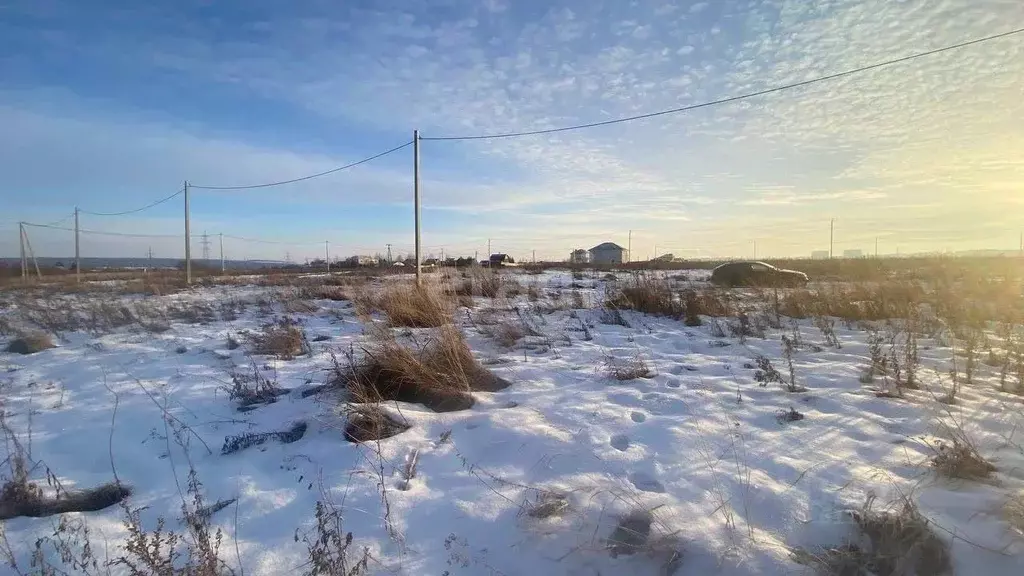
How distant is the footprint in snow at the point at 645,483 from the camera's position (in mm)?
2602

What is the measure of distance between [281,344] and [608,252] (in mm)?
69452

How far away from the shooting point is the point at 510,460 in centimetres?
294

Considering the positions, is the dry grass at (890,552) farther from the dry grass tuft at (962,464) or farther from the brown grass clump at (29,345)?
the brown grass clump at (29,345)

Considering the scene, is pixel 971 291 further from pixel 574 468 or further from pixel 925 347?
pixel 574 468

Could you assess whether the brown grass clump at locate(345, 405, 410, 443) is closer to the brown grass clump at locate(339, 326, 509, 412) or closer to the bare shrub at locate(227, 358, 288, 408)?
the brown grass clump at locate(339, 326, 509, 412)

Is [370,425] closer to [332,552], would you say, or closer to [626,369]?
[332,552]

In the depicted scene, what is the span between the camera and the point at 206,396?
4.04 metres

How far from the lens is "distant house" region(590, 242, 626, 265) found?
233ft

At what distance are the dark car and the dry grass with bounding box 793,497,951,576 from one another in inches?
526

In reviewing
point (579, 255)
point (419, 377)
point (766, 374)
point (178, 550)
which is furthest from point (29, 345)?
point (579, 255)

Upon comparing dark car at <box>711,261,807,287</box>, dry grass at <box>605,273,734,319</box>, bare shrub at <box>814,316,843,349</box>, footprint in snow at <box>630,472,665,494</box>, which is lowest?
footprint in snow at <box>630,472,665,494</box>

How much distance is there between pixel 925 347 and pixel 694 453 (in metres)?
4.53

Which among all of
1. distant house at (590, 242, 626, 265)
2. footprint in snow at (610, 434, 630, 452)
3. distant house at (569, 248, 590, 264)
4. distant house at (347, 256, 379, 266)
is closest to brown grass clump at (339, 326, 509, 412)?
footprint in snow at (610, 434, 630, 452)

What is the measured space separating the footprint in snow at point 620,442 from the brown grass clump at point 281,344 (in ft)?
12.2
